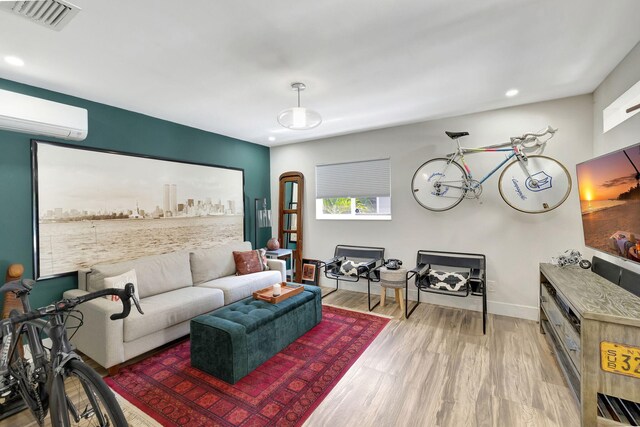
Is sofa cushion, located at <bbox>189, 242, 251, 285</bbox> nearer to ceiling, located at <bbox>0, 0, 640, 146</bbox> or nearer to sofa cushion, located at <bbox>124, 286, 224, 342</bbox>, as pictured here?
sofa cushion, located at <bbox>124, 286, 224, 342</bbox>

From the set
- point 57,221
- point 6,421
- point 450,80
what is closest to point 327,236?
point 450,80

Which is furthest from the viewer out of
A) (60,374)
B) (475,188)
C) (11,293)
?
(475,188)

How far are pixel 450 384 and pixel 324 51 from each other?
8.96 ft

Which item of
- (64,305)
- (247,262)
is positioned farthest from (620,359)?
(247,262)

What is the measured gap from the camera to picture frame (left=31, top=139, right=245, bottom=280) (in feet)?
9.03

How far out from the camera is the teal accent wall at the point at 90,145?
255cm

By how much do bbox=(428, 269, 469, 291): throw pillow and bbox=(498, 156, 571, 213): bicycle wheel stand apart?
1048 mm

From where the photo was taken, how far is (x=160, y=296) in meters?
3.07

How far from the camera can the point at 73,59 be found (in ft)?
7.26

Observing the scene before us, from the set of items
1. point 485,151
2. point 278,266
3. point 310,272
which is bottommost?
point 310,272

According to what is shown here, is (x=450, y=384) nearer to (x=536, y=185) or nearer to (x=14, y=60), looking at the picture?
(x=536, y=185)

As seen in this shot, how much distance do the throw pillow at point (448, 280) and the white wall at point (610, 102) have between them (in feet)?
4.12

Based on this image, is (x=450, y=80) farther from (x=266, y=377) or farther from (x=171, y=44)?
(x=266, y=377)

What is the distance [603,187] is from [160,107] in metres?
4.23
